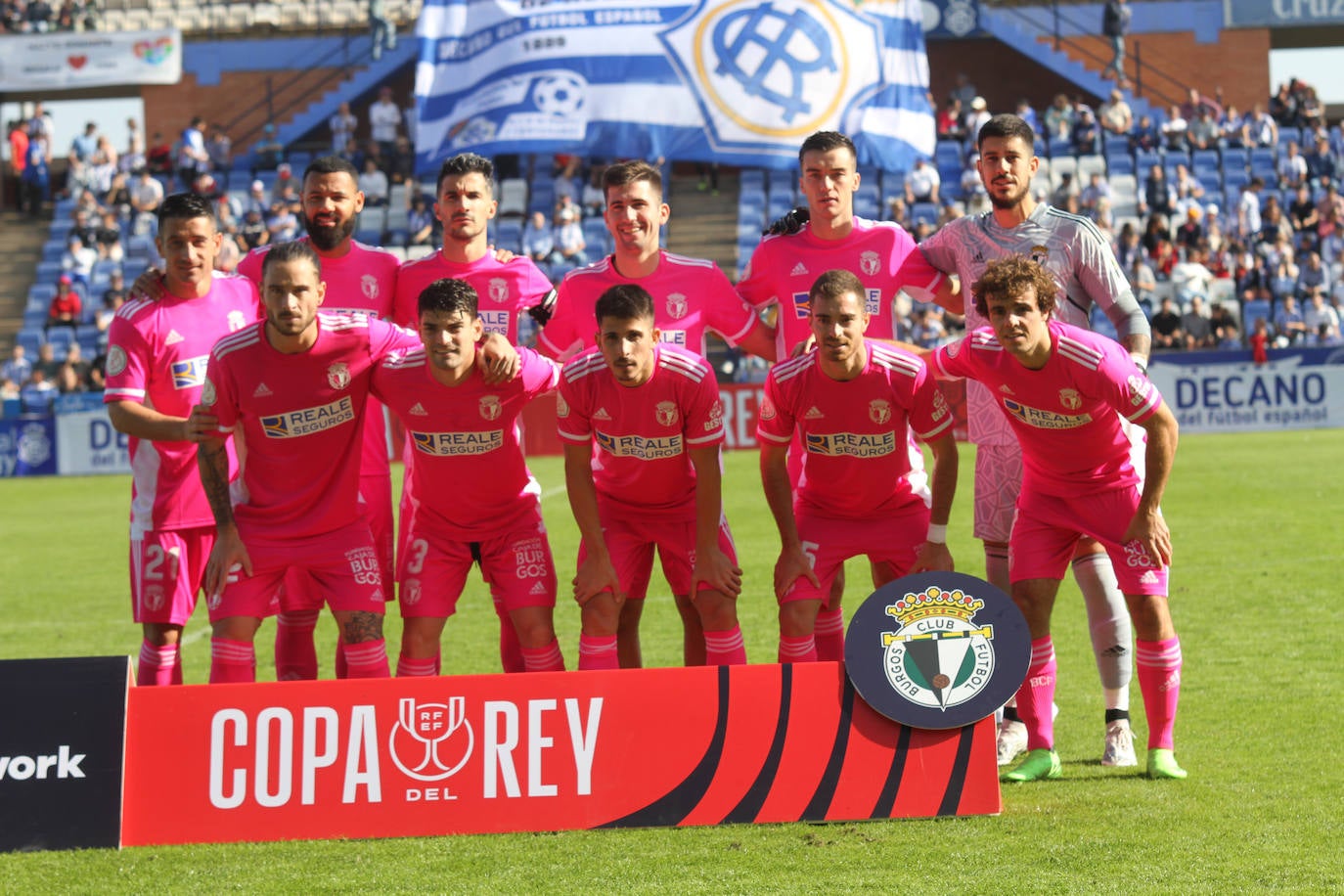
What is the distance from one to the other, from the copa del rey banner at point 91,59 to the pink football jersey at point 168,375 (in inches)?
1194

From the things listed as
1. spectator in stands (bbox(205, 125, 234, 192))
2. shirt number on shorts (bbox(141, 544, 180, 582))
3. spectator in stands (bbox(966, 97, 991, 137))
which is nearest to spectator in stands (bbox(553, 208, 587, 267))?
spectator in stands (bbox(966, 97, 991, 137))

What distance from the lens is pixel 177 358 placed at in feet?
19.7

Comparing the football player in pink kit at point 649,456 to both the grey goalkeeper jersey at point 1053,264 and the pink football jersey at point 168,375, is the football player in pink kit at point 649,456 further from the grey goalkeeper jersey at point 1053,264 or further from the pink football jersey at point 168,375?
the pink football jersey at point 168,375

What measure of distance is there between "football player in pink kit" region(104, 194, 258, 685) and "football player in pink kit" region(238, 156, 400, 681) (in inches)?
12.5

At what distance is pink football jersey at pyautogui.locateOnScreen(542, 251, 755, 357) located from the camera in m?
6.24

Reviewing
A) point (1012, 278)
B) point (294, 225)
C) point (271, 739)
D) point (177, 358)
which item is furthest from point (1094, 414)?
point (294, 225)

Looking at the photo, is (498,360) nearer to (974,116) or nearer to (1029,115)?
(974,116)

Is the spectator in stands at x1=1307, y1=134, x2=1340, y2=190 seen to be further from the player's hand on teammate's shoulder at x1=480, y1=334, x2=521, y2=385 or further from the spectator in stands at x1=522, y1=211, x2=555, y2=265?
the player's hand on teammate's shoulder at x1=480, y1=334, x2=521, y2=385

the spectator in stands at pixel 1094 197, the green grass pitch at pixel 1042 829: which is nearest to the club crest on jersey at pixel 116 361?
the green grass pitch at pixel 1042 829

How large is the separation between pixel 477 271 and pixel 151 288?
4.29ft

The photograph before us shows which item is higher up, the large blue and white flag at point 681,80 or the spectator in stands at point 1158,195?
the large blue and white flag at point 681,80

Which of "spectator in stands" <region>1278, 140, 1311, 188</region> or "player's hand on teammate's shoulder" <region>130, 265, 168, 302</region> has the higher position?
"spectator in stands" <region>1278, 140, 1311, 188</region>

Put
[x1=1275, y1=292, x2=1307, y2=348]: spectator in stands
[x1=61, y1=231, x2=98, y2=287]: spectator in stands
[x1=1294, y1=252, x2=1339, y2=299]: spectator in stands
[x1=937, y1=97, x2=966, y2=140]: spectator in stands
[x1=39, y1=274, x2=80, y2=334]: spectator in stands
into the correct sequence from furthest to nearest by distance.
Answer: [x1=937, y1=97, x2=966, y2=140]: spectator in stands → [x1=61, y1=231, x2=98, y2=287]: spectator in stands → [x1=39, y1=274, x2=80, y2=334]: spectator in stands → [x1=1294, y1=252, x2=1339, y2=299]: spectator in stands → [x1=1275, y1=292, x2=1307, y2=348]: spectator in stands

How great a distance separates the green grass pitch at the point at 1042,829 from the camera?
4309 mm
